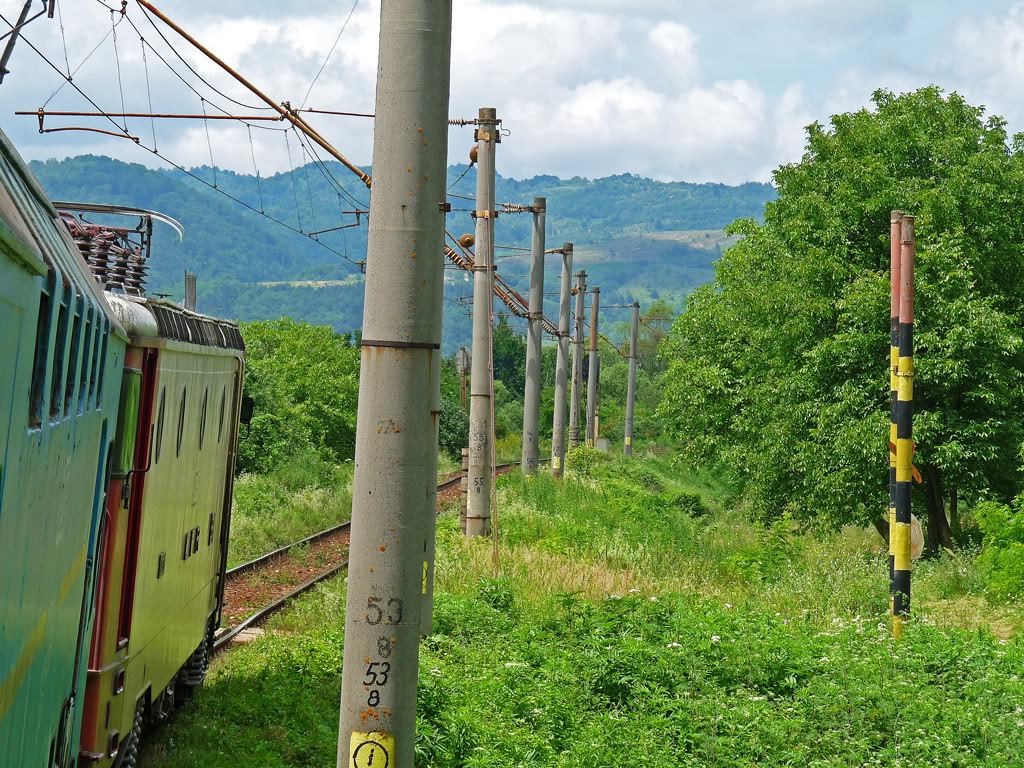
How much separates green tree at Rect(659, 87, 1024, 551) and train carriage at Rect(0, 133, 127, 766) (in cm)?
1874

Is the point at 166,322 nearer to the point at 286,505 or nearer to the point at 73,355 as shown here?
the point at 73,355

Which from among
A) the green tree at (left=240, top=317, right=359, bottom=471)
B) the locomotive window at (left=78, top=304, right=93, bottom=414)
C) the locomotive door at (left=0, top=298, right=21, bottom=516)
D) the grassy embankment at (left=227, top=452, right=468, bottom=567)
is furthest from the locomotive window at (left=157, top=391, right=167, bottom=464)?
the green tree at (left=240, top=317, right=359, bottom=471)

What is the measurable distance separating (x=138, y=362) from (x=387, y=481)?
288 centimetres

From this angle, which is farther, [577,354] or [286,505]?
[577,354]

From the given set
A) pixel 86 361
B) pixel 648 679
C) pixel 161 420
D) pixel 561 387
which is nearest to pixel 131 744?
pixel 161 420

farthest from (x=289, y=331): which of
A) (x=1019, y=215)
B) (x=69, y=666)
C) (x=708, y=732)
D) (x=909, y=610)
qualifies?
(x=69, y=666)

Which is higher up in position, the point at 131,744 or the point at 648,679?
the point at 648,679

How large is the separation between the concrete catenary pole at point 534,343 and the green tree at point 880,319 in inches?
204

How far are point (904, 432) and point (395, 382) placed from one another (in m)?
10.1

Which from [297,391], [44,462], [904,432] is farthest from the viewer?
[297,391]

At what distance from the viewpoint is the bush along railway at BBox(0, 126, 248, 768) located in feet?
10.8

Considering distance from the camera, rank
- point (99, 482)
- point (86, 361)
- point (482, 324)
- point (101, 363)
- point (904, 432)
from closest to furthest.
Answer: point (86, 361) < point (101, 363) < point (99, 482) < point (904, 432) < point (482, 324)

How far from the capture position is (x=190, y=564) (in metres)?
9.82

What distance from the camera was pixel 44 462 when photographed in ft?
11.9
